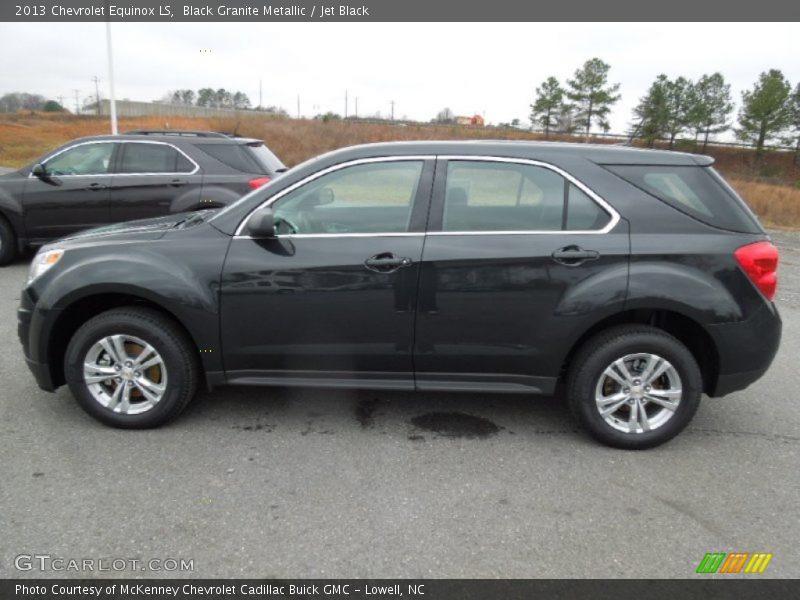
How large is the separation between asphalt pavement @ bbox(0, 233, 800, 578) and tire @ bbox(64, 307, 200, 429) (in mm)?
146

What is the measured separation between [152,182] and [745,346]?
6.89 m

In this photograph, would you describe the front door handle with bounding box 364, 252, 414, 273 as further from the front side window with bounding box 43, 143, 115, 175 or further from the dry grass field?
the dry grass field

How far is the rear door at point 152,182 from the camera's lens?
768 cm

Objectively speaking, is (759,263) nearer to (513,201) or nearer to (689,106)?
(513,201)

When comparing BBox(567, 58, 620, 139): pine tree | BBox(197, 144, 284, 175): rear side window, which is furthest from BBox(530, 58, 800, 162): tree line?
BBox(197, 144, 284, 175): rear side window

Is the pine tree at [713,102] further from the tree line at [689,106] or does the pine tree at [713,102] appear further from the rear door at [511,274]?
the rear door at [511,274]

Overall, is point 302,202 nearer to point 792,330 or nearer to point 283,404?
point 283,404

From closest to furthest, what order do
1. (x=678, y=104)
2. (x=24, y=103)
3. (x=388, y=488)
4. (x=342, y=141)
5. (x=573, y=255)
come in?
(x=388, y=488), (x=573, y=255), (x=342, y=141), (x=678, y=104), (x=24, y=103)

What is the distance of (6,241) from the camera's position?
310 inches

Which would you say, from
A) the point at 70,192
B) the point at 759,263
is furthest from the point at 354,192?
the point at 70,192

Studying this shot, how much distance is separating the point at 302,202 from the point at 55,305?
5.22ft

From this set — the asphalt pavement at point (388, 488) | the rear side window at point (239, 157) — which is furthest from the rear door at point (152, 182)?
the asphalt pavement at point (388, 488)

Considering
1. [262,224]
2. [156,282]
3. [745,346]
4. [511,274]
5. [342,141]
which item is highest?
[342,141]

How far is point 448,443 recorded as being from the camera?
143 inches
